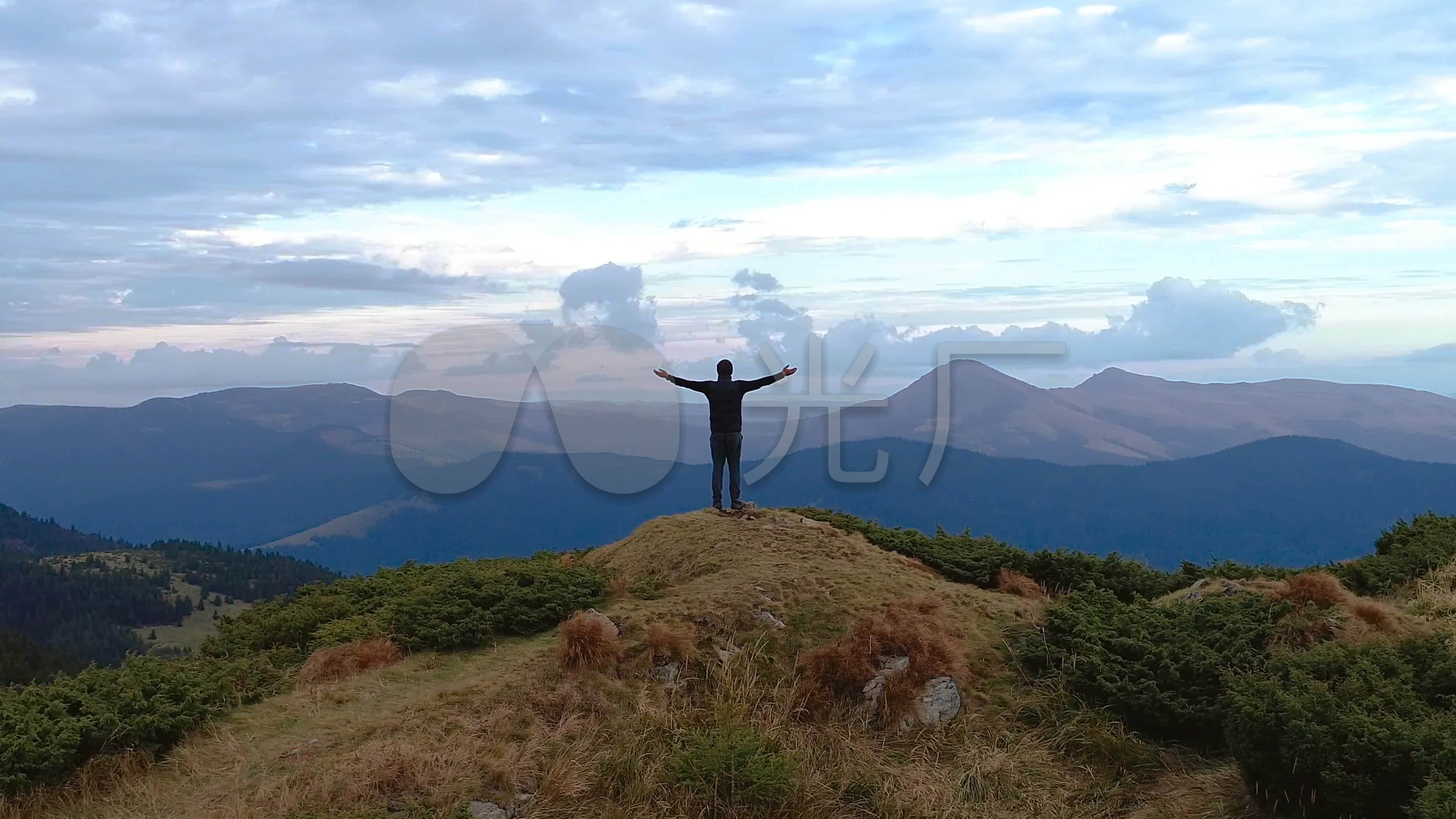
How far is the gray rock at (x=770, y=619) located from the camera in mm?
13992

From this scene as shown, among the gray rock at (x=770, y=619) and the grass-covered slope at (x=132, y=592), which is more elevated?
the gray rock at (x=770, y=619)

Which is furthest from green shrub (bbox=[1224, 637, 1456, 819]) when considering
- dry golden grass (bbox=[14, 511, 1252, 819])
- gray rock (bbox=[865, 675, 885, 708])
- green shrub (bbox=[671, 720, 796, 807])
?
green shrub (bbox=[671, 720, 796, 807])

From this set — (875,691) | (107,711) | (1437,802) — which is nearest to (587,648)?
(875,691)

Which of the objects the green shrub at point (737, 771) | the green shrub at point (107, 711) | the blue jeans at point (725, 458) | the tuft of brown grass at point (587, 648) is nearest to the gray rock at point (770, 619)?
the tuft of brown grass at point (587, 648)

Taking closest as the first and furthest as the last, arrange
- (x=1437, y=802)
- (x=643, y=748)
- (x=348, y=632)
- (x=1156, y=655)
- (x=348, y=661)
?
1. (x=1437, y=802)
2. (x=643, y=748)
3. (x=1156, y=655)
4. (x=348, y=661)
5. (x=348, y=632)

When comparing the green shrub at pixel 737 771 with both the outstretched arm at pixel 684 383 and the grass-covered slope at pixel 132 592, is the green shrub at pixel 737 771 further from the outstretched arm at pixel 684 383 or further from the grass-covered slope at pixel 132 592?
the grass-covered slope at pixel 132 592

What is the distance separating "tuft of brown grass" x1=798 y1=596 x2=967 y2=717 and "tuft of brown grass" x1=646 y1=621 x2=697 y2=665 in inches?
59.8

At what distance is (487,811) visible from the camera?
9883 mm

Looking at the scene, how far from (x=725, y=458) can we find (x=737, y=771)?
8.48 meters

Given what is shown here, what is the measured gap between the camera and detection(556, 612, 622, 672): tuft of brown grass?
12.5 m

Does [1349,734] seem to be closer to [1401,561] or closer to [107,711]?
[1401,561]

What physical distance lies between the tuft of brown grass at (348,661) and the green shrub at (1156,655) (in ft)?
29.5

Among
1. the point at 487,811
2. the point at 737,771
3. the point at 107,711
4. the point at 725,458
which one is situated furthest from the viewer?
the point at 725,458

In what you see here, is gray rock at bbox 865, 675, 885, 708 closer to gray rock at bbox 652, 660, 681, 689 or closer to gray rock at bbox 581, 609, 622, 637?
gray rock at bbox 652, 660, 681, 689
